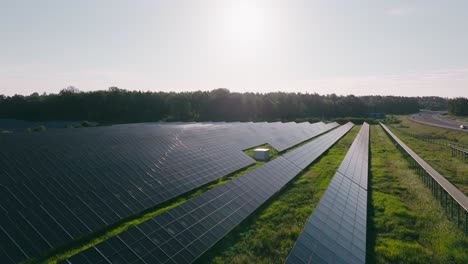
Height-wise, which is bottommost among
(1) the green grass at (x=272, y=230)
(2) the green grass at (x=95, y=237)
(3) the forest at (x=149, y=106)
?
(1) the green grass at (x=272, y=230)

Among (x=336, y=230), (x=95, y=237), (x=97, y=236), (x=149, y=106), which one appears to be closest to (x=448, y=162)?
(x=336, y=230)

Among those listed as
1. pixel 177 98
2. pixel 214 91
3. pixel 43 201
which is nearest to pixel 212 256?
pixel 43 201

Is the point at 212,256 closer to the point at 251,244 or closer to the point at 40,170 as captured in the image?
the point at 251,244

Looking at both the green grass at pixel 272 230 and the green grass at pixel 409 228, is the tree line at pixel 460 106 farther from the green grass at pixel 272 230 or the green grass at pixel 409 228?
the green grass at pixel 272 230

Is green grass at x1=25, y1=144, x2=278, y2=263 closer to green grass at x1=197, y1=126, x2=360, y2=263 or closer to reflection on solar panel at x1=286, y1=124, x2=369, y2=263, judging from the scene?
green grass at x1=197, y1=126, x2=360, y2=263

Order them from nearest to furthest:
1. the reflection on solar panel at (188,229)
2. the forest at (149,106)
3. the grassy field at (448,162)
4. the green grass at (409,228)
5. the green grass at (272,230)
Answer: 1. the reflection on solar panel at (188,229)
2. the green grass at (272,230)
3. the green grass at (409,228)
4. the grassy field at (448,162)
5. the forest at (149,106)

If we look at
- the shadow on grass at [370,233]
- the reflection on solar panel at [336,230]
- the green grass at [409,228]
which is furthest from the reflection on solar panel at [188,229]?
the green grass at [409,228]
